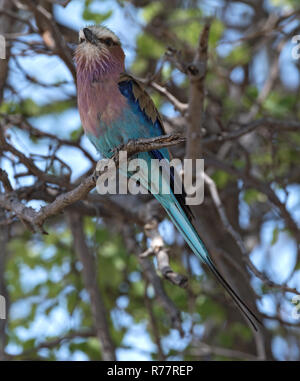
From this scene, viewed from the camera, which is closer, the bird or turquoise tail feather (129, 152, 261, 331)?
turquoise tail feather (129, 152, 261, 331)

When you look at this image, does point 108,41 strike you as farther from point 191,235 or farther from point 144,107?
point 191,235

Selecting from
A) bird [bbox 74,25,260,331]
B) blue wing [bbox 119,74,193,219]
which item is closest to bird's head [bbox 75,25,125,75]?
bird [bbox 74,25,260,331]

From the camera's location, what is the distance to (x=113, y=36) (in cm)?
444

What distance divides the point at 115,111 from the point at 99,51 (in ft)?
1.64

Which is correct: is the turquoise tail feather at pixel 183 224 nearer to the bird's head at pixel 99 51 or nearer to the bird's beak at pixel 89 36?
the bird's head at pixel 99 51

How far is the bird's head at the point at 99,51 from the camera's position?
166 inches

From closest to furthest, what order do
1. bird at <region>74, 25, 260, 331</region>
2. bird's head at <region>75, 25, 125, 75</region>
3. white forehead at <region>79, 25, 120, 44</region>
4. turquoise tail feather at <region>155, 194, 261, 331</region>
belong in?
turquoise tail feather at <region>155, 194, 261, 331</region>
bird at <region>74, 25, 260, 331</region>
bird's head at <region>75, 25, 125, 75</region>
white forehead at <region>79, 25, 120, 44</region>

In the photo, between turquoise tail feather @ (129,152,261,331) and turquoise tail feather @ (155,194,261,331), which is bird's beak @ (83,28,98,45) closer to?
turquoise tail feather @ (129,152,261,331)

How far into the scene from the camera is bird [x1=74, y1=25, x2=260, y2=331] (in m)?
4.04

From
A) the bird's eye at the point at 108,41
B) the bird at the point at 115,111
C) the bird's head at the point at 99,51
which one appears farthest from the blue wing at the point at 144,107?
the bird's eye at the point at 108,41

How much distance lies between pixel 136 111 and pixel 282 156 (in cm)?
231

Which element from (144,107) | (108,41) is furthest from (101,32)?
(144,107)

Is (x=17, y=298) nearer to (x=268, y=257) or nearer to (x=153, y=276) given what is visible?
(x=153, y=276)
